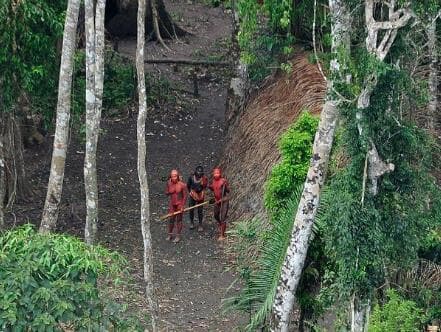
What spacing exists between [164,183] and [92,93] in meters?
6.27

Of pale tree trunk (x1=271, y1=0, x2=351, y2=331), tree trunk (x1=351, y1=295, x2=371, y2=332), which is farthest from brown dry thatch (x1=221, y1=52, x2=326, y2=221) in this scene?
tree trunk (x1=351, y1=295, x2=371, y2=332)

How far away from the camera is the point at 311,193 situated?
1235 centimetres

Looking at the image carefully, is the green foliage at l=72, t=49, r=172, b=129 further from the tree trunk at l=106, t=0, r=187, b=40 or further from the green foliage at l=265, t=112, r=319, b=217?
the green foliage at l=265, t=112, r=319, b=217

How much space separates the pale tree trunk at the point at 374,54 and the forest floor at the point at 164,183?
13.7 ft

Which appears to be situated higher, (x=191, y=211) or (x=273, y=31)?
(x=273, y=31)

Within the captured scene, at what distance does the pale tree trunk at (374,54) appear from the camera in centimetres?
1090

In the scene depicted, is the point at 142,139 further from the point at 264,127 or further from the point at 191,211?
the point at 264,127

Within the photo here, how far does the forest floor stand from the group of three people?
0.30m

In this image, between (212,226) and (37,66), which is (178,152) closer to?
(212,226)

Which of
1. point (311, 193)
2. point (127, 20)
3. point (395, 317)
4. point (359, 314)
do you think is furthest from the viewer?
point (127, 20)

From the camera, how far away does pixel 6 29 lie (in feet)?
47.5

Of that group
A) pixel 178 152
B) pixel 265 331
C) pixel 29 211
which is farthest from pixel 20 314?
pixel 178 152

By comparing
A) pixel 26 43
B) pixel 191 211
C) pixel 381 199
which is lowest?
pixel 191 211

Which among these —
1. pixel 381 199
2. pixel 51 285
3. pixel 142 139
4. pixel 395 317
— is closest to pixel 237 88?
pixel 142 139
